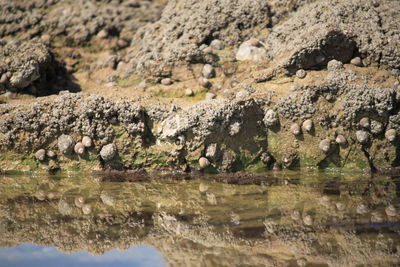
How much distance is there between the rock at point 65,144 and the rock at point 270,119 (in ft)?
8.76

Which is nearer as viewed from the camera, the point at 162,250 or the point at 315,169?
the point at 162,250

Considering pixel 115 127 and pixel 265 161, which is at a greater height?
pixel 115 127

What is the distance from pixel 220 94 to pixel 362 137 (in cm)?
216

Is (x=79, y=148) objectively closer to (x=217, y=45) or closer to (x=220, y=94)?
(x=220, y=94)

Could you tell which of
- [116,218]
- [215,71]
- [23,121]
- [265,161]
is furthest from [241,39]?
[116,218]

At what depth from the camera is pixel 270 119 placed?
6.38 metres

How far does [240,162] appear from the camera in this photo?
633 centimetres

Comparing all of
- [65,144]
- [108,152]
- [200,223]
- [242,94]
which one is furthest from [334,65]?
[65,144]

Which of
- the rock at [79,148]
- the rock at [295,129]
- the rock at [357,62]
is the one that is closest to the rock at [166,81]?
the rock at [79,148]

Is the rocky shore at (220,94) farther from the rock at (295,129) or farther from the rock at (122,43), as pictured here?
the rock at (122,43)

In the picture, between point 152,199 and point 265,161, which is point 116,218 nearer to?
point 152,199

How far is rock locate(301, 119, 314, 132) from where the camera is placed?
6.36 meters

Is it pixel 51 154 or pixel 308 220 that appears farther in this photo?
pixel 51 154

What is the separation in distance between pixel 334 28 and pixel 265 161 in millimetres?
2341
